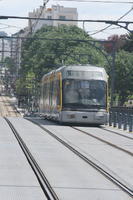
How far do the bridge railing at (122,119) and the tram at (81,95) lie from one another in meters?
1.04

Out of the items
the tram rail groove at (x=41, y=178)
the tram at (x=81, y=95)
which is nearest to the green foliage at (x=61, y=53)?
the tram at (x=81, y=95)

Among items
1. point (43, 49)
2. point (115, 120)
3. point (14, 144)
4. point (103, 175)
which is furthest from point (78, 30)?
point (103, 175)

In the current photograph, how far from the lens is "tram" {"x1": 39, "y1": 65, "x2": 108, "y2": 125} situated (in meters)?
35.7

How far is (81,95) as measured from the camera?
118 ft

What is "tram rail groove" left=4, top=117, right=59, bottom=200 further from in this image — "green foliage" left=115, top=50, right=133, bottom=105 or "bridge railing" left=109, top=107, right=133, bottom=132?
"green foliage" left=115, top=50, right=133, bottom=105

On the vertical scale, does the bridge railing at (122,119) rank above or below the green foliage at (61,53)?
below

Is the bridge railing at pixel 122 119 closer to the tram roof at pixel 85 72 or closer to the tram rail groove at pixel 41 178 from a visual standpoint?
the tram roof at pixel 85 72

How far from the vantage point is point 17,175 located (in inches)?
539

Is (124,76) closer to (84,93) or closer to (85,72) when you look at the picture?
(85,72)

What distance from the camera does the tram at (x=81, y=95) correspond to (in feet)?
117

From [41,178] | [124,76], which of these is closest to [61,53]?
Answer: [124,76]

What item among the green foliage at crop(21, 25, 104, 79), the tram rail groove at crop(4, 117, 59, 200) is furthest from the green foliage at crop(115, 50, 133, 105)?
the tram rail groove at crop(4, 117, 59, 200)

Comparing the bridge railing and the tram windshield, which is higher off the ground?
the tram windshield

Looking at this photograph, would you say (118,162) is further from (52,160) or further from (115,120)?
(115,120)
